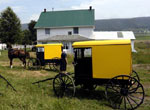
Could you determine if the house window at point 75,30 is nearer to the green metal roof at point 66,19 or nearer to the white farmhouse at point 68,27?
the white farmhouse at point 68,27

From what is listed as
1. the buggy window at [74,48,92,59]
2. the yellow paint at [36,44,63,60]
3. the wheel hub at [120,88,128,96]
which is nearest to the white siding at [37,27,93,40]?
the yellow paint at [36,44,63,60]

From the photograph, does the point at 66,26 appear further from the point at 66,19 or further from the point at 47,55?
the point at 47,55

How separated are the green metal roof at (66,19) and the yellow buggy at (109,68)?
28.6 meters

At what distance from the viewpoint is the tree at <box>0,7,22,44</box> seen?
134ft

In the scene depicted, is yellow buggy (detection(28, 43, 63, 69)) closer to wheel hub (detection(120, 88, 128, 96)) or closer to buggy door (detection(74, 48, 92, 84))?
buggy door (detection(74, 48, 92, 84))

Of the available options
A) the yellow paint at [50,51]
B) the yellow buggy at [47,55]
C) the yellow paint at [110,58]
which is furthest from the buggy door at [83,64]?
the yellow paint at [50,51]

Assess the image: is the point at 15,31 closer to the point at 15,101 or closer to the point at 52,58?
the point at 52,58

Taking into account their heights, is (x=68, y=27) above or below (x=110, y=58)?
above

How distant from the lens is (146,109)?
6.21m

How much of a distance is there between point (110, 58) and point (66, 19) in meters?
32.3

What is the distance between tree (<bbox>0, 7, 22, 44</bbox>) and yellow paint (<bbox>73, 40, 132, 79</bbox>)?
37.3 m

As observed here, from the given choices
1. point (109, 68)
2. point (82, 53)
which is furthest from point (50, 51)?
point (109, 68)

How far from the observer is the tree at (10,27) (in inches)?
1612

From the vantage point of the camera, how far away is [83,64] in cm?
726
